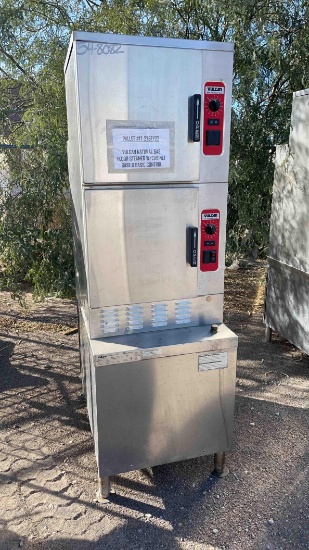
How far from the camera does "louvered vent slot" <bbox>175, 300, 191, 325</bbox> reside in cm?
211

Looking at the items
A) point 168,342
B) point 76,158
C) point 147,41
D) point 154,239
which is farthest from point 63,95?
point 168,342

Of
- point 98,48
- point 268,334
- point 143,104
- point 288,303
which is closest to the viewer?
point 98,48

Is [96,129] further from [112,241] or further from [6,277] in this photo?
[6,277]

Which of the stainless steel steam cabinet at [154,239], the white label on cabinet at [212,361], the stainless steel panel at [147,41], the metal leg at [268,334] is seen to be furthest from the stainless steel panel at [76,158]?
the metal leg at [268,334]

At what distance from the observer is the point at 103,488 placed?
212 cm

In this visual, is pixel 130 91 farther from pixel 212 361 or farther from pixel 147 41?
pixel 212 361

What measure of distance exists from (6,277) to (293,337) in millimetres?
2501

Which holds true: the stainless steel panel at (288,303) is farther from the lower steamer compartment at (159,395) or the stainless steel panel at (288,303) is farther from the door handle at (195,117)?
the door handle at (195,117)

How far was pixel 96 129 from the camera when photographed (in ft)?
5.78

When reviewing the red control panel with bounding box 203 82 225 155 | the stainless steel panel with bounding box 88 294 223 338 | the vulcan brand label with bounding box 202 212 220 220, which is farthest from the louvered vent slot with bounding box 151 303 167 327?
the red control panel with bounding box 203 82 225 155

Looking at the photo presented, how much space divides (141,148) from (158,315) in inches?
31.6

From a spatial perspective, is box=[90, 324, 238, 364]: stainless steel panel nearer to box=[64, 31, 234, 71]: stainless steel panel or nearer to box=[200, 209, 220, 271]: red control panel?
box=[200, 209, 220, 271]: red control panel

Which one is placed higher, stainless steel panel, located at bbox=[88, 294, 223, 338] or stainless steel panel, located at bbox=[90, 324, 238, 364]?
stainless steel panel, located at bbox=[88, 294, 223, 338]

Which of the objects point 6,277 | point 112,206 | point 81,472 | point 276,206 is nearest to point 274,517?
A: point 81,472
